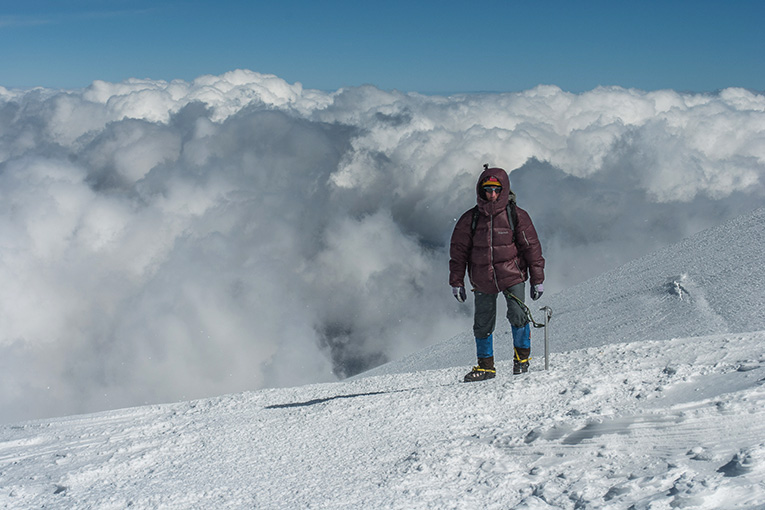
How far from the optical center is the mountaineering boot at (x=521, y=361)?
5945 millimetres

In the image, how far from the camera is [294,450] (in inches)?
185

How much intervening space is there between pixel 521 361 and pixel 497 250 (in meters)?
1.23

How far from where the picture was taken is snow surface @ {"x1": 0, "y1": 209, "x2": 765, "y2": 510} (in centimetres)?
321

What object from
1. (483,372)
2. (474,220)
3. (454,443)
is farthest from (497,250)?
(454,443)

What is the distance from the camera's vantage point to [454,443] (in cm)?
417

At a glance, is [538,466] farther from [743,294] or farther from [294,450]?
[743,294]

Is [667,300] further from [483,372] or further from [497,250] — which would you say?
[497,250]

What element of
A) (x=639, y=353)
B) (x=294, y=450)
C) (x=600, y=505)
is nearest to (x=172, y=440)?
(x=294, y=450)

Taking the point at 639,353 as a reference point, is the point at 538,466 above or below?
below

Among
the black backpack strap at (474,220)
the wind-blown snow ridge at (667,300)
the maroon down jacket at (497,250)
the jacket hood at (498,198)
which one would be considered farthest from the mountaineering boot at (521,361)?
the jacket hood at (498,198)

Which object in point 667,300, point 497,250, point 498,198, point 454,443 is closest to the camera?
point 454,443

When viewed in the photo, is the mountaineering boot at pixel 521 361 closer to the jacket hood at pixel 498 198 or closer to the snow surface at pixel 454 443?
the snow surface at pixel 454 443

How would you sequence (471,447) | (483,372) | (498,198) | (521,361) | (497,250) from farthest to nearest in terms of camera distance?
(483,372), (521,361), (497,250), (498,198), (471,447)

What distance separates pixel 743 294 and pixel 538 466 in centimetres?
619
